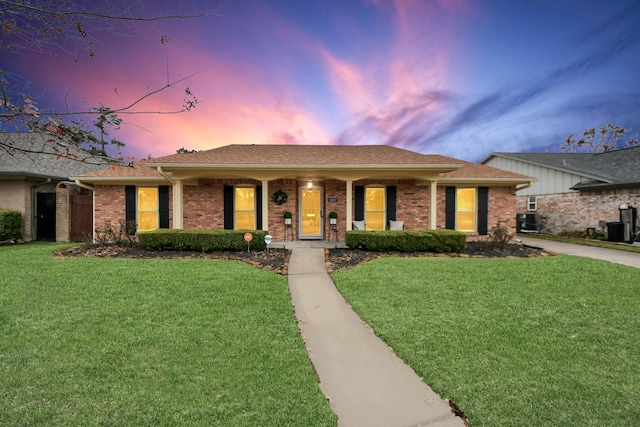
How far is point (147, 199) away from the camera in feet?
34.3

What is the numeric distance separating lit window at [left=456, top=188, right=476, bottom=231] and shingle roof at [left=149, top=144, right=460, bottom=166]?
1.31 metres

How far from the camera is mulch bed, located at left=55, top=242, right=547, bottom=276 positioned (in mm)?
7012

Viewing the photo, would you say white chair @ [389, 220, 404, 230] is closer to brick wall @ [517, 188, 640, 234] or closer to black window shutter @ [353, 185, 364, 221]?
black window shutter @ [353, 185, 364, 221]

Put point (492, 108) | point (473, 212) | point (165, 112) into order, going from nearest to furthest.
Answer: point (165, 112) < point (473, 212) < point (492, 108)

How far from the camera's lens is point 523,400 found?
2.19m

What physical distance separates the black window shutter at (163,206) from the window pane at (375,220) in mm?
7656

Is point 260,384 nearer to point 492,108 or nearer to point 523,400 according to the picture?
point 523,400

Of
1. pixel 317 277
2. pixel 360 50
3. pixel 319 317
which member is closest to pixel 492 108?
pixel 360 50

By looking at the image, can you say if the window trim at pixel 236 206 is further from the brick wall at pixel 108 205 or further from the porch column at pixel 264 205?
the brick wall at pixel 108 205

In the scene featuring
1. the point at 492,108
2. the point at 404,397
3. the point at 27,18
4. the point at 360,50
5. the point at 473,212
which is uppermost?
the point at 492,108

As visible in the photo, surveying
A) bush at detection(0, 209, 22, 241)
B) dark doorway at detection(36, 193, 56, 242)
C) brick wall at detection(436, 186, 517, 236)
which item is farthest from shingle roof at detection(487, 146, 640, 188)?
bush at detection(0, 209, 22, 241)

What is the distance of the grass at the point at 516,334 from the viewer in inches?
85.1

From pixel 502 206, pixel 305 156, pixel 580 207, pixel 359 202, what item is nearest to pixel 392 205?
pixel 359 202

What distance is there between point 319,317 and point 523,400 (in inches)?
94.7
